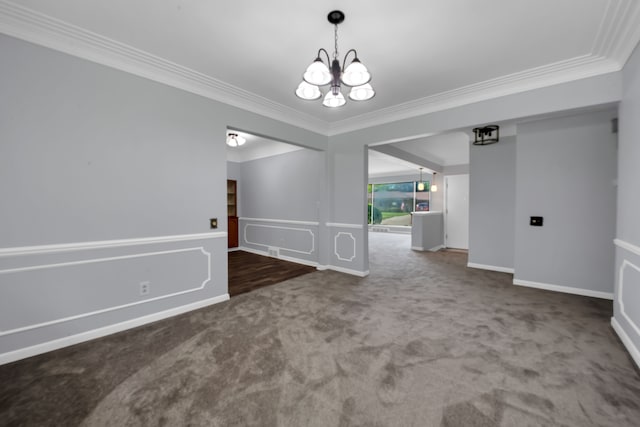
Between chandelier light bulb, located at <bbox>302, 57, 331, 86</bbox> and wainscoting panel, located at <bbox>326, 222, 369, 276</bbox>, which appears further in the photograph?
wainscoting panel, located at <bbox>326, 222, 369, 276</bbox>

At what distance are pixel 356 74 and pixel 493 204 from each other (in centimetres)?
417

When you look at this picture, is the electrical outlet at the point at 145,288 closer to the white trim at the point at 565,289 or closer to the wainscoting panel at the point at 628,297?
the wainscoting panel at the point at 628,297

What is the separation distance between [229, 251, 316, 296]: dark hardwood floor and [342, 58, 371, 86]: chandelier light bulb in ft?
9.64

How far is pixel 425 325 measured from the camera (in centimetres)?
262

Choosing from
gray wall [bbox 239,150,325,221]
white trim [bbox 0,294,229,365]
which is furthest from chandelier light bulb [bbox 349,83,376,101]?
white trim [bbox 0,294,229,365]

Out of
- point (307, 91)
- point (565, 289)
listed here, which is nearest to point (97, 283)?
point (307, 91)

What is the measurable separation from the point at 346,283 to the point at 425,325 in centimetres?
152

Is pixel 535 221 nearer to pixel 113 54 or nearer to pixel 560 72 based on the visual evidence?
pixel 560 72

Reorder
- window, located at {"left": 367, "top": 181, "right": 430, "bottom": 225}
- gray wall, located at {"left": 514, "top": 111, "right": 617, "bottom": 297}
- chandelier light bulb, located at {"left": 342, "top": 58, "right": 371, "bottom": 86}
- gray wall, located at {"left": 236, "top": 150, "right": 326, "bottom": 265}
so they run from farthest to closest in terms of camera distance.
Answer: window, located at {"left": 367, "top": 181, "right": 430, "bottom": 225} → gray wall, located at {"left": 236, "top": 150, "right": 326, "bottom": 265} → gray wall, located at {"left": 514, "top": 111, "right": 617, "bottom": 297} → chandelier light bulb, located at {"left": 342, "top": 58, "right": 371, "bottom": 86}

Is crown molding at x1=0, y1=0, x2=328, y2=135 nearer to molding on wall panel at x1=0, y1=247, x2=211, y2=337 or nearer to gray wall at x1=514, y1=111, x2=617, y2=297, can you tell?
molding on wall panel at x1=0, y1=247, x2=211, y2=337

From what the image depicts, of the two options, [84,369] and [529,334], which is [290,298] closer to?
[84,369]

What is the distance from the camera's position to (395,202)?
10.8 metres

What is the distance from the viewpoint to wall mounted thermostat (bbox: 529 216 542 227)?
3.62m

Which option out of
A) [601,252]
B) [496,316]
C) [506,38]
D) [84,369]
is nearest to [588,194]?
[601,252]
